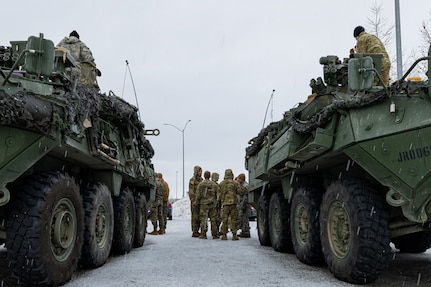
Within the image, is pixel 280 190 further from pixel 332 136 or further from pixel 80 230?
pixel 80 230

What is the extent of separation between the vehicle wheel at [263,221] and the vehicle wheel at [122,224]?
3.10m

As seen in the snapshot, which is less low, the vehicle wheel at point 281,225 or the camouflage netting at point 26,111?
the camouflage netting at point 26,111

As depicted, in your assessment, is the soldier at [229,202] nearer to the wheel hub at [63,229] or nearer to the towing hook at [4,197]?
the wheel hub at [63,229]

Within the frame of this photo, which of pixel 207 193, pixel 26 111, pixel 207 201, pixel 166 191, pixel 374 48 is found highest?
pixel 374 48

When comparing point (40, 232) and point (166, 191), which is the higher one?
point (166, 191)

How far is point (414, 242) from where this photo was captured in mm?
8477

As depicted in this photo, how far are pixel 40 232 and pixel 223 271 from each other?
265 cm

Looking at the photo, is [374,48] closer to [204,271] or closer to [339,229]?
Result: [339,229]

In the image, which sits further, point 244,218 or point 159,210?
point 159,210

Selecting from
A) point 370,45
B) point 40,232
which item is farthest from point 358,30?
point 40,232

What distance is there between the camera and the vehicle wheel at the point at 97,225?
20.7ft

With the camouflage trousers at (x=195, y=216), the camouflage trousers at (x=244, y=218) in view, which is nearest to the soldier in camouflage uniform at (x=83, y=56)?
the camouflage trousers at (x=195, y=216)

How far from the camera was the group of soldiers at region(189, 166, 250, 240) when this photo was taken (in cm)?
1273

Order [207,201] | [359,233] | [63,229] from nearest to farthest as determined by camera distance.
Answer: [359,233], [63,229], [207,201]
